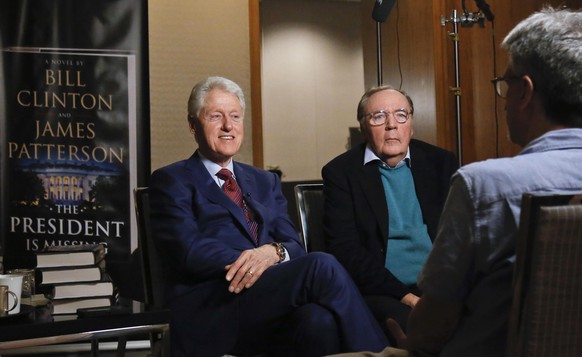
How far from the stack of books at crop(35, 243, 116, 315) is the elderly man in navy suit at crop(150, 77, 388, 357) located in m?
0.28

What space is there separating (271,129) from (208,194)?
5.77m

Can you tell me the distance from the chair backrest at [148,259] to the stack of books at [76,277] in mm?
284

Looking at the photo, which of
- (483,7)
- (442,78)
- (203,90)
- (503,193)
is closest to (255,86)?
(442,78)

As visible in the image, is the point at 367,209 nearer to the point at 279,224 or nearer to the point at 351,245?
the point at 351,245

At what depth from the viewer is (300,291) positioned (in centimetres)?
232

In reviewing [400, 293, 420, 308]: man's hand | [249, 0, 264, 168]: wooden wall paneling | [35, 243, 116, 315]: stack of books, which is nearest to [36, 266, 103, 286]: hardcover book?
[35, 243, 116, 315]: stack of books

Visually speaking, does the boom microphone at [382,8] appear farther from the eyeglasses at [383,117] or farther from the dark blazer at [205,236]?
the dark blazer at [205,236]

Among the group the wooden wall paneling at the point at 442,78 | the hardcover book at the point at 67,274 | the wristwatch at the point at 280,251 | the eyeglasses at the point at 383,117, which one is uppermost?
the wooden wall paneling at the point at 442,78

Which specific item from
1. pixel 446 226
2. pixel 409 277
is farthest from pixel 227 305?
pixel 446 226

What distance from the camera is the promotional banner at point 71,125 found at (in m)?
3.78

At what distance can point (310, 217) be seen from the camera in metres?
2.86

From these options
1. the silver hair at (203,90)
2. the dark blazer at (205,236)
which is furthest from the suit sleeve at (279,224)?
the silver hair at (203,90)

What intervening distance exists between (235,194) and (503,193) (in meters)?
1.61

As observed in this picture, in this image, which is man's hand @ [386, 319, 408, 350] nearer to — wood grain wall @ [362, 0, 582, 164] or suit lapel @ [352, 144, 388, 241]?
suit lapel @ [352, 144, 388, 241]
